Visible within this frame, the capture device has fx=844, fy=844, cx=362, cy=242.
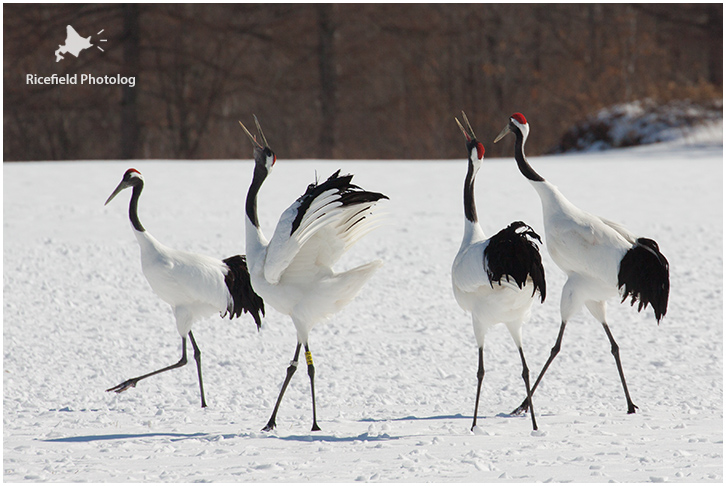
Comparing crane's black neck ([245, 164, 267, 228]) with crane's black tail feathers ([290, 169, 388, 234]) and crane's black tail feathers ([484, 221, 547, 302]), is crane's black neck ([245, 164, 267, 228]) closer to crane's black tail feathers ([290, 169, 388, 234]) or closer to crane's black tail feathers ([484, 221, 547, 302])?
crane's black tail feathers ([290, 169, 388, 234])

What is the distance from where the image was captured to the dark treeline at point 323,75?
21750 millimetres

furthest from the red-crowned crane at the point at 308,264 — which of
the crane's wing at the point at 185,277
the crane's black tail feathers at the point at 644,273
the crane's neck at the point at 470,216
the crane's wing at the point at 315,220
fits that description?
the crane's black tail feathers at the point at 644,273

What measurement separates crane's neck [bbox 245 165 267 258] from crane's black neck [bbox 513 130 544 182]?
1.57 m

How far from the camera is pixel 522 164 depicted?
5152mm

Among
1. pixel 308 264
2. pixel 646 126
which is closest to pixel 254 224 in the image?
pixel 308 264

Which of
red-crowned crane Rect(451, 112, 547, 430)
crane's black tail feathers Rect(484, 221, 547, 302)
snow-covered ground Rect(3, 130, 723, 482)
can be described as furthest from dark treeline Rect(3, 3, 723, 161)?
crane's black tail feathers Rect(484, 221, 547, 302)

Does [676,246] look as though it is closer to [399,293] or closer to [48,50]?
[399,293]

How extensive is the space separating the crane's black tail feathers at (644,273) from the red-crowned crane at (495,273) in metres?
0.57

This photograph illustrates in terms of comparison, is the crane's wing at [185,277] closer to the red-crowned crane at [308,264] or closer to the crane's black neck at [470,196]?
the red-crowned crane at [308,264]

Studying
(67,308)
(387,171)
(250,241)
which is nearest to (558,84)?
(387,171)

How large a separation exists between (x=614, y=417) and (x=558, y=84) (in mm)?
19721

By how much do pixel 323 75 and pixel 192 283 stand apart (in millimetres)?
18413

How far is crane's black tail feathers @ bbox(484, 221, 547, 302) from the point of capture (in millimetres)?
4578

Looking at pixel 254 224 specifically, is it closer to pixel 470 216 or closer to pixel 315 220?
pixel 315 220
